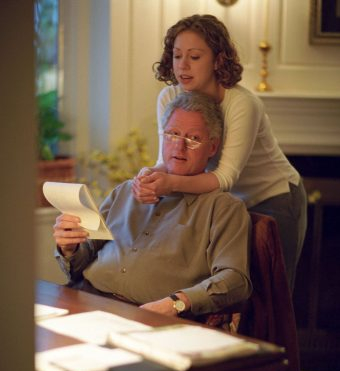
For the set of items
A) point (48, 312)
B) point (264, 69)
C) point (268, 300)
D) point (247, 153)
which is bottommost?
point (268, 300)

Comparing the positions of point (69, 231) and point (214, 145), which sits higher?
point (214, 145)

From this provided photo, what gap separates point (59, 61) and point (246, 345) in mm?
2981

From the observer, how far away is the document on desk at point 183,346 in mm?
1111

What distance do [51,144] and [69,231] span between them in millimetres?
2026

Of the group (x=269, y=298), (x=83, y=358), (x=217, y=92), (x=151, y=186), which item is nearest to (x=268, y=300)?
(x=269, y=298)

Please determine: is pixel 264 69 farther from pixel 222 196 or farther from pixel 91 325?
pixel 91 325

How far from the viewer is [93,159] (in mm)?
3869

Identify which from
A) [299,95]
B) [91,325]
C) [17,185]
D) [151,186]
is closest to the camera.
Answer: [17,185]

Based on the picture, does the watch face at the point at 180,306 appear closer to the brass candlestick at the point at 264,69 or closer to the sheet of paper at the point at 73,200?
the sheet of paper at the point at 73,200

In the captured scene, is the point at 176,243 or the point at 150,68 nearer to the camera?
the point at 176,243

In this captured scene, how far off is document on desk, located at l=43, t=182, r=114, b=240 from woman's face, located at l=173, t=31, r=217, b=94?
21.8 inches

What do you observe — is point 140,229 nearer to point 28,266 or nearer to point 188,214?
point 188,214

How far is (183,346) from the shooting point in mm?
1186

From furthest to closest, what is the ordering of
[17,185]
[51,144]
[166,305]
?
[51,144] < [166,305] < [17,185]
